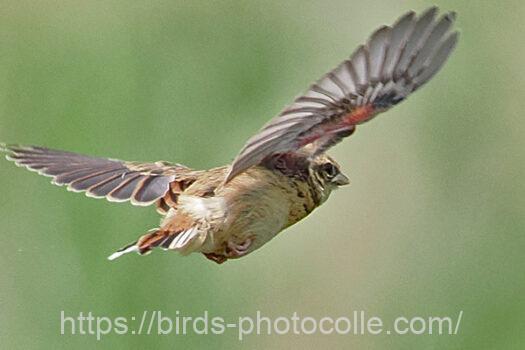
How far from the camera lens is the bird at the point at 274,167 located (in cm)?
469

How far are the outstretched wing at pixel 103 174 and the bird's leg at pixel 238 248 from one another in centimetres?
38

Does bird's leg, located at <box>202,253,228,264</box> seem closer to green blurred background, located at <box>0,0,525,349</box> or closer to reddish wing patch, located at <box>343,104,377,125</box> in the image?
reddish wing patch, located at <box>343,104,377,125</box>

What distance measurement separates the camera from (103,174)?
5566mm

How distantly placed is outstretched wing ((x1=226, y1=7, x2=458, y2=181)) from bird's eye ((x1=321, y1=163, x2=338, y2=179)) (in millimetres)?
507

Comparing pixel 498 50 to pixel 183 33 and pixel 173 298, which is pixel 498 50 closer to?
pixel 183 33

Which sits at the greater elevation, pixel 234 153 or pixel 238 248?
pixel 234 153

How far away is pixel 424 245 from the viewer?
6.77 metres

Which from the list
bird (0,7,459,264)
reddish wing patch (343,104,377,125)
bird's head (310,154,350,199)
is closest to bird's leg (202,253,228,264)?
bird (0,7,459,264)

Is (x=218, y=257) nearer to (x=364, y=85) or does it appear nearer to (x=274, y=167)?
(x=274, y=167)

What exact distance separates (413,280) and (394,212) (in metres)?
0.31

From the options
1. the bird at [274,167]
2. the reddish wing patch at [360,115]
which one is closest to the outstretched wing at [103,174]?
the bird at [274,167]

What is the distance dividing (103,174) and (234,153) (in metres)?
1.15

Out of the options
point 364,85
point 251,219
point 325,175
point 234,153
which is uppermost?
point 364,85

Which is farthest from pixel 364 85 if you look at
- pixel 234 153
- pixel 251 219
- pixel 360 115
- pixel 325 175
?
pixel 234 153
